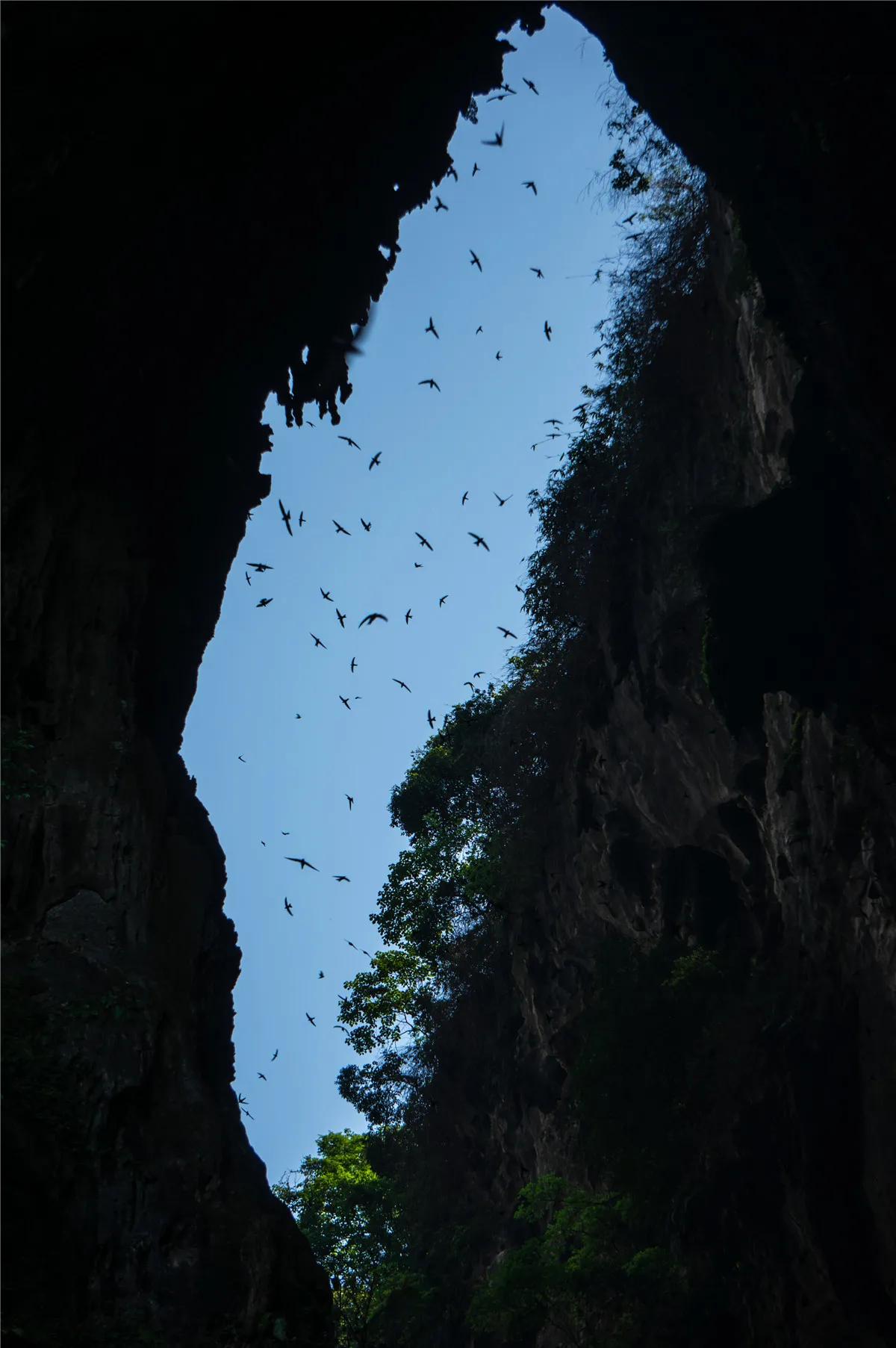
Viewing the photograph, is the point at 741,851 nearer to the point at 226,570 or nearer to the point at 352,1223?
the point at 226,570

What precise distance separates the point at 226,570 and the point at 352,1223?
27.6 metres

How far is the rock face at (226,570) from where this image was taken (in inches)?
364

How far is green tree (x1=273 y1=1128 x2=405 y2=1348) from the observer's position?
1187 inches

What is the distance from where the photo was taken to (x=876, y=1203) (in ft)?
57.6

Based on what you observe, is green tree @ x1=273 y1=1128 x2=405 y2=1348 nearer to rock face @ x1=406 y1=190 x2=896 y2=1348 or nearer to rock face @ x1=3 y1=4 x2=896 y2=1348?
rock face @ x1=406 y1=190 x2=896 y2=1348

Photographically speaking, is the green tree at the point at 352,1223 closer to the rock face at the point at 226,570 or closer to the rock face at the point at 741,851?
the rock face at the point at 741,851

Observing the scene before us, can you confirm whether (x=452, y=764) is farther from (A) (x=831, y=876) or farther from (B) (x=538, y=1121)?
(A) (x=831, y=876)

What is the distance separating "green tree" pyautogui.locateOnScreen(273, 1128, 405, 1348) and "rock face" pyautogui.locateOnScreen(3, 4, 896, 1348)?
1530 cm

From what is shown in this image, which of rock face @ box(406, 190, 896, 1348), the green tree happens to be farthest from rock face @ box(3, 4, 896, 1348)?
the green tree

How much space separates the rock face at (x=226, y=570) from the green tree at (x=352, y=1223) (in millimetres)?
15302

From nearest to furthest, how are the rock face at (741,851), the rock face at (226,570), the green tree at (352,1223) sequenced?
the rock face at (226,570) < the rock face at (741,851) < the green tree at (352,1223)

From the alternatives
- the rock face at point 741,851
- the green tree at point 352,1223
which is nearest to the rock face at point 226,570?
the rock face at point 741,851

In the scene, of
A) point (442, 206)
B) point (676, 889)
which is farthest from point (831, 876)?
point (442, 206)

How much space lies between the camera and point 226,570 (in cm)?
1583
